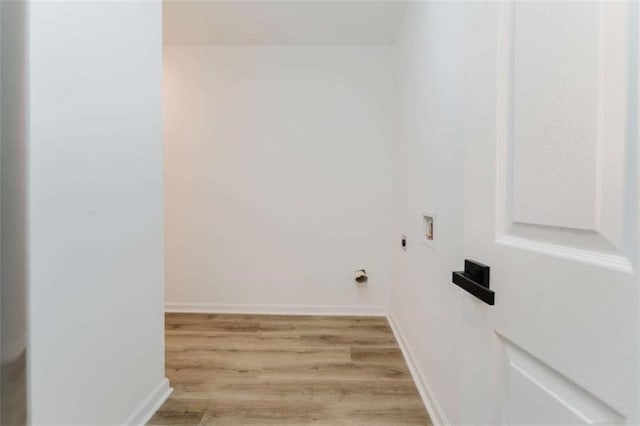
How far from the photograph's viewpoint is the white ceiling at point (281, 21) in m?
2.12

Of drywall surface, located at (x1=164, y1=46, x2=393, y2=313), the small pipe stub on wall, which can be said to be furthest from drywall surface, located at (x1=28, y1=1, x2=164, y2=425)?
the small pipe stub on wall

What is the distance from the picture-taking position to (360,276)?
8.80 ft

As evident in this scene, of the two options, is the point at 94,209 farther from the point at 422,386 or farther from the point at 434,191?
the point at 422,386

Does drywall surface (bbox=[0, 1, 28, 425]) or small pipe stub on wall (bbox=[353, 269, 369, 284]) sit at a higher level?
drywall surface (bbox=[0, 1, 28, 425])

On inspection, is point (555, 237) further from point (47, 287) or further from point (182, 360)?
point (182, 360)

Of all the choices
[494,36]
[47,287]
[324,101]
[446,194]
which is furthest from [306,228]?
[494,36]

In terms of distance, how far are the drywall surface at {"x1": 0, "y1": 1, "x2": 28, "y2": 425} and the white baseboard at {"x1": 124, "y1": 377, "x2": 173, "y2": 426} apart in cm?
60

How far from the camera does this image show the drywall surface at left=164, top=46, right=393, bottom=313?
266 centimetres

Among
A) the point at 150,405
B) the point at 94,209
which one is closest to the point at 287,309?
the point at 150,405

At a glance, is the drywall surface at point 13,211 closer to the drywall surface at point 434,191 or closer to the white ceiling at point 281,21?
the drywall surface at point 434,191

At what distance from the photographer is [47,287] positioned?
911mm

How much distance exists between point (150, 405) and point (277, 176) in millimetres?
1885

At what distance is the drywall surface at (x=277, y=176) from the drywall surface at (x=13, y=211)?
1903 mm

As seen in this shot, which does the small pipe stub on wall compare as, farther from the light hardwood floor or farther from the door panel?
the door panel
